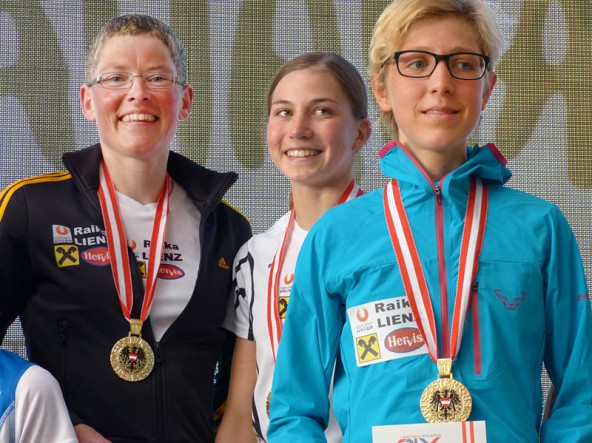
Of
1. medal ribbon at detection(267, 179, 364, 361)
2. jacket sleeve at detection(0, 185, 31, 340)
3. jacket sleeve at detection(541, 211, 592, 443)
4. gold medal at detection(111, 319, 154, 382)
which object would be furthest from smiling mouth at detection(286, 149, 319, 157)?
jacket sleeve at detection(541, 211, 592, 443)

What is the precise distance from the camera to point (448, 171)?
73.2 inches

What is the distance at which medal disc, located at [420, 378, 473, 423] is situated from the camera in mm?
1633

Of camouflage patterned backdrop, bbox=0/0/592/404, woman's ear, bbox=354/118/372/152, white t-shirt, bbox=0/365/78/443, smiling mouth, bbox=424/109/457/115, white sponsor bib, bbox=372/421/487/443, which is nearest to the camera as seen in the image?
white sponsor bib, bbox=372/421/487/443

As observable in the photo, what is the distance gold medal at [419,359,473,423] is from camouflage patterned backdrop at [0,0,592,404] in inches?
66.5

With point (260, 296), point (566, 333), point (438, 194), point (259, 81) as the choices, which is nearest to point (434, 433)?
point (566, 333)

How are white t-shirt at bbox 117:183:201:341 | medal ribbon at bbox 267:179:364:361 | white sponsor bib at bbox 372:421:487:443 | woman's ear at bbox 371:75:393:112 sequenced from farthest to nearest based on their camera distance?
white t-shirt at bbox 117:183:201:341 → medal ribbon at bbox 267:179:364:361 → woman's ear at bbox 371:75:393:112 → white sponsor bib at bbox 372:421:487:443

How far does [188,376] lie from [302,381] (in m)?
0.65

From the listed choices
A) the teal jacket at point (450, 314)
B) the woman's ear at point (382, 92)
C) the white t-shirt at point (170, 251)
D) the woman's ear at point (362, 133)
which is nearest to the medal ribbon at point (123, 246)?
the white t-shirt at point (170, 251)

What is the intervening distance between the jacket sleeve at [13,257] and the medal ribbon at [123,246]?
202 millimetres

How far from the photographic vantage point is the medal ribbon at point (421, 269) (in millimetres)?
1689

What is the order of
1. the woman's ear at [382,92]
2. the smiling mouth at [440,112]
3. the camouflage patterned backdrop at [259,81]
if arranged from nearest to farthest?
1. the smiling mouth at [440,112]
2. the woman's ear at [382,92]
3. the camouflage patterned backdrop at [259,81]

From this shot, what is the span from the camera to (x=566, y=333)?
1726 mm

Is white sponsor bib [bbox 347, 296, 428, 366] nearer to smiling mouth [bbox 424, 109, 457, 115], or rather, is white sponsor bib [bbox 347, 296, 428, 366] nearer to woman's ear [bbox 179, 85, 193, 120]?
smiling mouth [bbox 424, 109, 457, 115]

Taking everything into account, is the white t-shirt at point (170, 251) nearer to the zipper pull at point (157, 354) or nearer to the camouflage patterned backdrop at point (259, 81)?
the zipper pull at point (157, 354)
